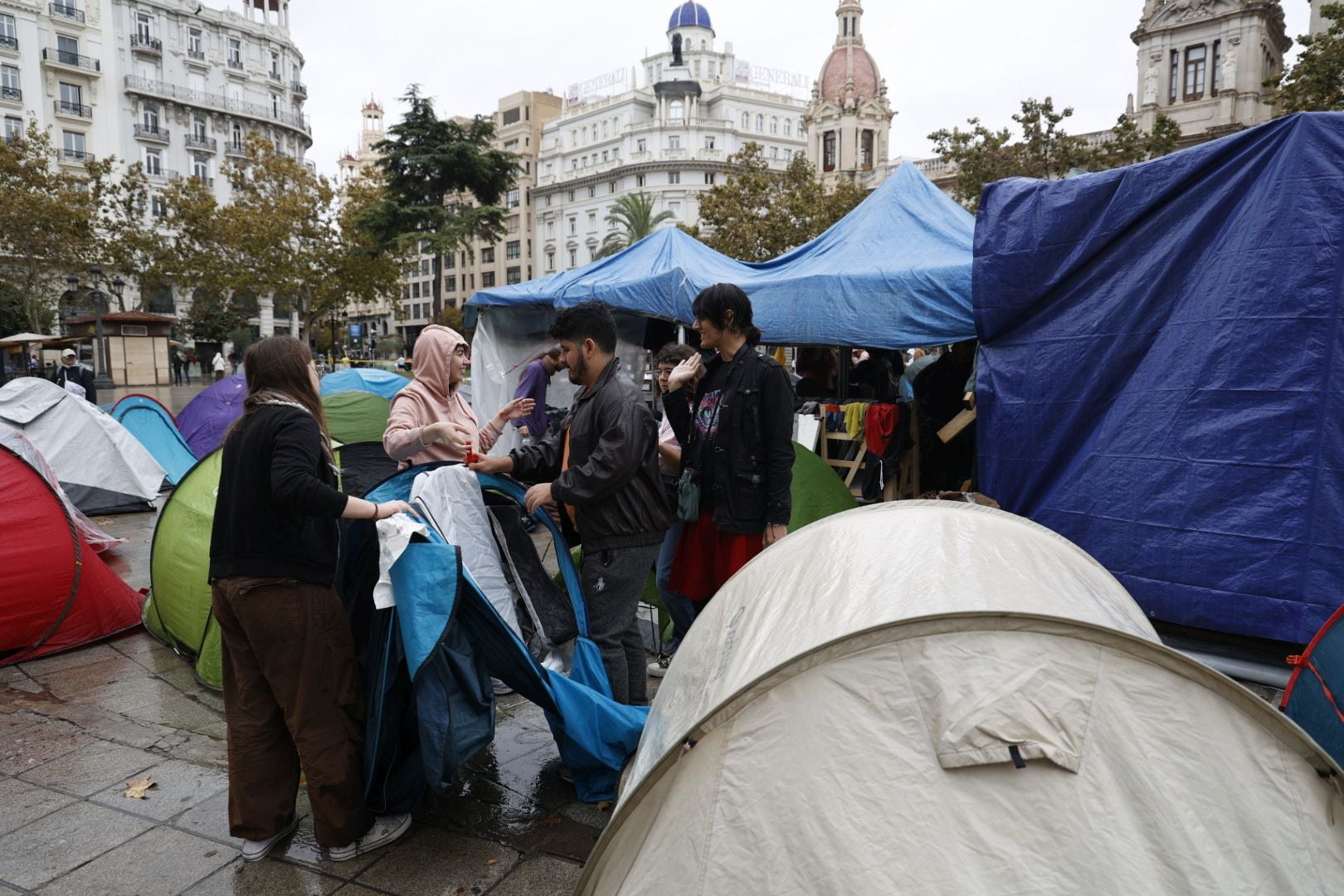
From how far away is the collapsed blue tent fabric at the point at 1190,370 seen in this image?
4.09 meters

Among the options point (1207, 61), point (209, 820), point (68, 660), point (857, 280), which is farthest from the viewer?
point (1207, 61)

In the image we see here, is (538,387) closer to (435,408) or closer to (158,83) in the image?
(435,408)

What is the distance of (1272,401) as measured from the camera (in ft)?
13.7

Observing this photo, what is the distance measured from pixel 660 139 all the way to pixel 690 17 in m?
19.8

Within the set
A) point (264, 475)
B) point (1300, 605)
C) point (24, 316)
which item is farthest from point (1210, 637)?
point (24, 316)

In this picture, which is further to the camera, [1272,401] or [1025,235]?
[1025,235]

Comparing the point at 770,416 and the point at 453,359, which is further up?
the point at 453,359

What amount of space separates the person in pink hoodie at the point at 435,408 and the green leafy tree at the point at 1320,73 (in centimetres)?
1549

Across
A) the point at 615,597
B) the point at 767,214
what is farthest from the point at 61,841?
the point at 767,214

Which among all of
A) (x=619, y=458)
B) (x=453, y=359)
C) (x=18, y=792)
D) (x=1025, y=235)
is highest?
(x=1025, y=235)

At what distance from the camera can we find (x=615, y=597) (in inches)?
134

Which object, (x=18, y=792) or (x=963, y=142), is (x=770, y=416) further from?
(x=963, y=142)

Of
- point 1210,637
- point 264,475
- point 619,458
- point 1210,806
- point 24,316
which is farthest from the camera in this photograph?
point 24,316

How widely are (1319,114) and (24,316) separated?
45.6m
